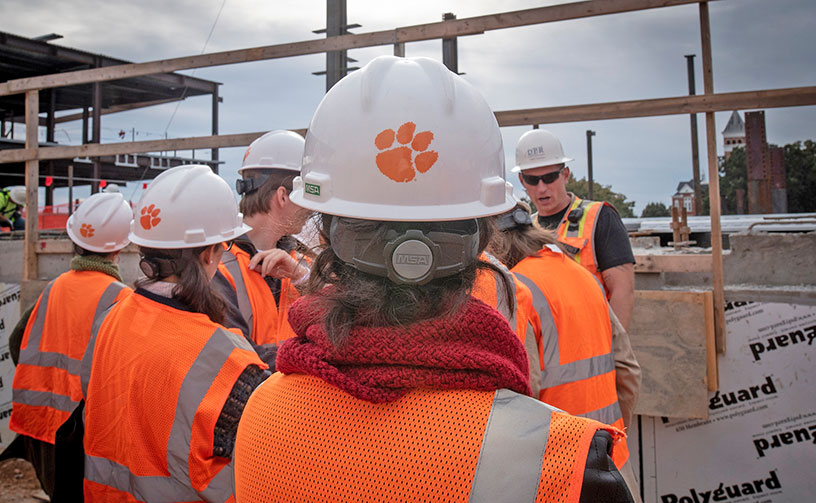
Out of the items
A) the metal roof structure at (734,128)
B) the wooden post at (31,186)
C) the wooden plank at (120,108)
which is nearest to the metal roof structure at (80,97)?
the wooden plank at (120,108)

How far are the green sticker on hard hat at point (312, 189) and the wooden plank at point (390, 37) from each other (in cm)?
356

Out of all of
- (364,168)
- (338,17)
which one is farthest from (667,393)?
(338,17)

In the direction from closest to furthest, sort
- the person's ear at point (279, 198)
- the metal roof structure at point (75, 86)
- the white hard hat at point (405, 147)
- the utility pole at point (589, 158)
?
the white hard hat at point (405, 147) < the person's ear at point (279, 198) < the metal roof structure at point (75, 86) < the utility pole at point (589, 158)

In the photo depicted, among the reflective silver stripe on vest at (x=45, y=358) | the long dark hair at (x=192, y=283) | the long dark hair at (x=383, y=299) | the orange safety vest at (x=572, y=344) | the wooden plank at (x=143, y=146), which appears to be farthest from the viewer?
the wooden plank at (x=143, y=146)

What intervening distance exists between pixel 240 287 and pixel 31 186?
4951 millimetres

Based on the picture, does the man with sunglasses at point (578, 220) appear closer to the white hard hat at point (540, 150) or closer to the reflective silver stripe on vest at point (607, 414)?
the white hard hat at point (540, 150)

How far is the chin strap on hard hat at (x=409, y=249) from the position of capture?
A: 107 centimetres

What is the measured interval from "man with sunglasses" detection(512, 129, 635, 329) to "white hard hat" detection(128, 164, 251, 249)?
2449 mm

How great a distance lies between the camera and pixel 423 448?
0.95m

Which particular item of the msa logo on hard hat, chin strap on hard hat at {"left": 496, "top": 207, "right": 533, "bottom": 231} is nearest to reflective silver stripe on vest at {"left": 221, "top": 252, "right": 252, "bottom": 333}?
chin strap on hard hat at {"left": 496, "top": 207, "right": 533, "bottom": 231}

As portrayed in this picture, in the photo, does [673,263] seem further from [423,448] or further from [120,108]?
[120,108]

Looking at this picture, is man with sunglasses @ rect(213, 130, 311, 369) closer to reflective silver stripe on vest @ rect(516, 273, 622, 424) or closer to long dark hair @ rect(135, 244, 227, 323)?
long dark hair @ rect(135, 244, 227, 323)

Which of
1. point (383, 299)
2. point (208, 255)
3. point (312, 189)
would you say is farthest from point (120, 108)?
point (383, 299)

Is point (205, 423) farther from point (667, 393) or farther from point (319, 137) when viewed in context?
point (667, 393)
